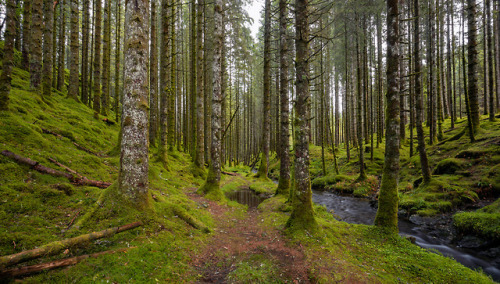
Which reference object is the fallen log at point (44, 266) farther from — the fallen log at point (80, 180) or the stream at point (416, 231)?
the stream at point (416, 231)

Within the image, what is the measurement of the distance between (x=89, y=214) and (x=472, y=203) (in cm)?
1358

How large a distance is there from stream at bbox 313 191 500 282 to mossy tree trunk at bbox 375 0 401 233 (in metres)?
2.27

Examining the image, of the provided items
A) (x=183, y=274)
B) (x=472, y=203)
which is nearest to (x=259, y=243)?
(x=183, y=274)

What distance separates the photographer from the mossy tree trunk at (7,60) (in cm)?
643

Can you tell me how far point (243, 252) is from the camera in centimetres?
528

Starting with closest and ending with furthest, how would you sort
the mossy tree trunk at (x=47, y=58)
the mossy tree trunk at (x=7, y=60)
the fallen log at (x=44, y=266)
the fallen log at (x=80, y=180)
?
the fallen log at (x=44, y=266)
the fallen log at (x=80, y=180)
the mossy tree trunk at (x=7, y=60)
the mossy tree trunk at (x=47, y=58)

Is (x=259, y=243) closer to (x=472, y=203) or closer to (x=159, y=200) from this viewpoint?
(x=159, y=200)

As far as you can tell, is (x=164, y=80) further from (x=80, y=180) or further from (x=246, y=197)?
(x=246, y=197)

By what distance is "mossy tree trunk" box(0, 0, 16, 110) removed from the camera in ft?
21.1

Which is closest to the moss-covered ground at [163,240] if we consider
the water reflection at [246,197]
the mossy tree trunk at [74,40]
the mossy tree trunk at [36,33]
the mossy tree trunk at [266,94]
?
the mossy tree trunk at [36,33]

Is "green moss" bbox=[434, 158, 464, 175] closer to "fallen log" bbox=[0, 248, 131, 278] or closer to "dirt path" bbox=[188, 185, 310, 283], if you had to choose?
"dirt path" bbox=[188, 185, 310, 283]

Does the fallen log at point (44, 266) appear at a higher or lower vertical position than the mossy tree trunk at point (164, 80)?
lower

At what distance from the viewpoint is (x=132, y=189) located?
189 inches

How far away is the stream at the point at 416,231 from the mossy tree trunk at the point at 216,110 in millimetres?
5990
